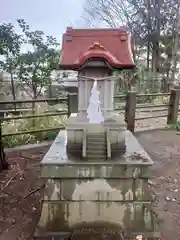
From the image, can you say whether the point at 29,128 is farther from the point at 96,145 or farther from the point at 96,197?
the point at 96,197

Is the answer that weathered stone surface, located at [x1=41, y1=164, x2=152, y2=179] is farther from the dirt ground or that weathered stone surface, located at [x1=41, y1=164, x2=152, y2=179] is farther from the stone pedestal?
the dirt ground

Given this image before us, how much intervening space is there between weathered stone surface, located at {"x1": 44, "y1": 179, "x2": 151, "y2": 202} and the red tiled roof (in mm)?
1131

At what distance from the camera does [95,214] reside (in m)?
2.38

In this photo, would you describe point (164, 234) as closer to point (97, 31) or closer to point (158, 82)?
point (97, 31)

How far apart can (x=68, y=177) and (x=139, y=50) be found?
387 inches

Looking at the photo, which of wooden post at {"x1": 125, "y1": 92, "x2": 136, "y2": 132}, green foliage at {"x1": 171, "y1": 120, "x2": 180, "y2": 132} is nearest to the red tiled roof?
wooden post at {"x1": 125, "y1": 92, "x2": 136, "y2": 132}

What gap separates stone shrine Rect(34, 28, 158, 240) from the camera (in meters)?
2.30

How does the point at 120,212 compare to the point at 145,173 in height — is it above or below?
below

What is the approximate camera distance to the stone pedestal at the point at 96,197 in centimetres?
231

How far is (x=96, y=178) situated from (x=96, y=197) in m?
0.20

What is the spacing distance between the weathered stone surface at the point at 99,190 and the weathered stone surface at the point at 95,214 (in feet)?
0.21

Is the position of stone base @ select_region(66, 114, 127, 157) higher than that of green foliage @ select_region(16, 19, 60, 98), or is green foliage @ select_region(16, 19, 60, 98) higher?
green foliage @ select_region(16, 19, 60, 98)

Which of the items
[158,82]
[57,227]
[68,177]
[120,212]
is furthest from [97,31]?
[158,82]

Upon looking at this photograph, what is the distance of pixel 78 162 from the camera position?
2338 mm
